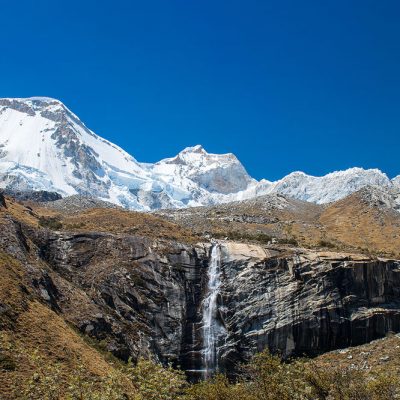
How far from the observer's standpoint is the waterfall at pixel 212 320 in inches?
2805

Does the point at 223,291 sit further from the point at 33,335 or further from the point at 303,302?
the point at 33,335

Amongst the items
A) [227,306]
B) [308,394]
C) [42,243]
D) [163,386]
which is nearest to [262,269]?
[227,306]

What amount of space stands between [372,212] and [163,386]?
108834mm

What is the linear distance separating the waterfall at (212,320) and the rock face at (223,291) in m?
0.63

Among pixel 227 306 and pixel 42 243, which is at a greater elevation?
pixel 42 243

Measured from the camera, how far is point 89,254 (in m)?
76.8

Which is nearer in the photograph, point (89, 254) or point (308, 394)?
point (308, 394)

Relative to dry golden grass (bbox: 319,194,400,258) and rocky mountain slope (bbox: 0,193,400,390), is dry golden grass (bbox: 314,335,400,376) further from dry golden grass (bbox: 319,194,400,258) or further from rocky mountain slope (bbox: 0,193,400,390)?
dry golden grass (bbox: 319,194,400,258)

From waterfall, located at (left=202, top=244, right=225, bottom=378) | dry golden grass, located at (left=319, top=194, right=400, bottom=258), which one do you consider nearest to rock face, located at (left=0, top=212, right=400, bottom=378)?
waterfall, located at (left=202, top=244, right=225, bottom=378)

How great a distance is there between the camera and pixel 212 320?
74.4 meters

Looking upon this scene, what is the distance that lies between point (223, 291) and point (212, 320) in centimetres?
466

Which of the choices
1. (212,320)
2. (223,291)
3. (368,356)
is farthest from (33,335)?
(368,356)

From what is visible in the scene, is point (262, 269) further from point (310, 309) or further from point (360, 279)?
point (360, 279)

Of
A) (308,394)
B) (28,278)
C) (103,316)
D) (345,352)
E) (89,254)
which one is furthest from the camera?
(89,254)
